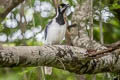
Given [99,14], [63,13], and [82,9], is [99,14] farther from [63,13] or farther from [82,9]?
[63,13]

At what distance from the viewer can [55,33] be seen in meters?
3.61

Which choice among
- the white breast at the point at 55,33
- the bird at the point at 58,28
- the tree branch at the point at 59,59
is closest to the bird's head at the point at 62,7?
the bird at the point at 58,28

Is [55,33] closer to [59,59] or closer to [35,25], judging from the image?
[35,25]

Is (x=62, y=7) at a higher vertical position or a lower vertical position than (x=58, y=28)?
higher

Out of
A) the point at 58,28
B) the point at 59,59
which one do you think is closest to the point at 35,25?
the point at 58,28

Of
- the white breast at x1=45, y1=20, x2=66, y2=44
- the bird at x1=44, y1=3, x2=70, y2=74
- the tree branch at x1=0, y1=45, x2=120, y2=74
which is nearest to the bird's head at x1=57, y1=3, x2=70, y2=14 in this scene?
the bird at x1=44, y1=3, x2=70, y2=74

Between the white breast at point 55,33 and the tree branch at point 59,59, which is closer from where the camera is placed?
the tree branch at point 59,59

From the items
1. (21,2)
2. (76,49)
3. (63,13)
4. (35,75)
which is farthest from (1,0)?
(76,49)

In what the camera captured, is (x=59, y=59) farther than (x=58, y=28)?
No

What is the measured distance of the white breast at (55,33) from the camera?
3.50 m

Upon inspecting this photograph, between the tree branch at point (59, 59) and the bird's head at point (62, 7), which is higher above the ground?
the bird's head at point (62, 7)

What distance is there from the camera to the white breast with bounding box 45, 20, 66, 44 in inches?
138

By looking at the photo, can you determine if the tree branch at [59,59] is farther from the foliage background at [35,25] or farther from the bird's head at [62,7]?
the bird's head at [62,7]

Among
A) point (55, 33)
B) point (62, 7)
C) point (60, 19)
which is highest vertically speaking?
point (62, 7)
